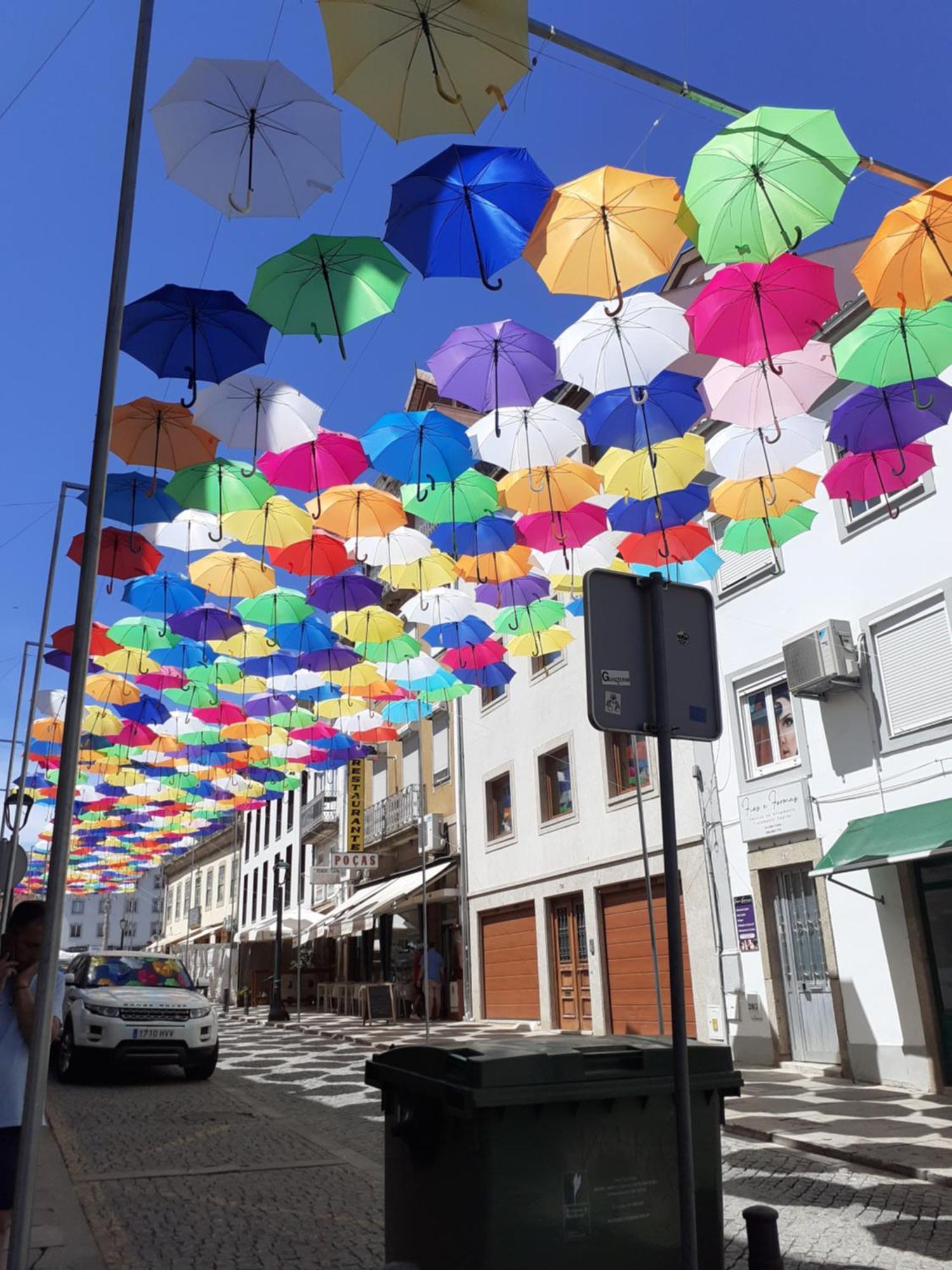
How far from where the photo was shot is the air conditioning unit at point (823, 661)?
1307 cm

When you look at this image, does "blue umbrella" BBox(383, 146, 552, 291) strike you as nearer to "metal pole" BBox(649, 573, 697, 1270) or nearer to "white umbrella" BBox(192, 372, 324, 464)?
"white umbrella" BBox(192, 372, 324, 464)

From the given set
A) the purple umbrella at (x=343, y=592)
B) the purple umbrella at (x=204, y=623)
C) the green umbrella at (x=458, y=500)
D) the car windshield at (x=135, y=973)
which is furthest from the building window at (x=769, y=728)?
the car windshield at (x=135, y=973)

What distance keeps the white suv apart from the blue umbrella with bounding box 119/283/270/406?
8712mm

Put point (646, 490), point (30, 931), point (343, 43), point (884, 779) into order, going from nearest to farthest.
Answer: point (30, 931)
point (343, 43)
point (646, 490)
point (884, 779)

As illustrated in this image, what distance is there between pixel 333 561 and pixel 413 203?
6.06 meters

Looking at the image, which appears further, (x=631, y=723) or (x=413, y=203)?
(x=413, y=203)

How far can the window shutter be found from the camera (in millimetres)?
12172

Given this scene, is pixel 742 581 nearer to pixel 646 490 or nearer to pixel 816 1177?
pixel 646 490

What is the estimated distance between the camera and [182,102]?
6.73m

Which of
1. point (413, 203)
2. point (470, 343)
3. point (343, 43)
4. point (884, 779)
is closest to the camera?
point (343, 43)

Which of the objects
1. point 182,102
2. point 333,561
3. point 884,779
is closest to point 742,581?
point 884,779

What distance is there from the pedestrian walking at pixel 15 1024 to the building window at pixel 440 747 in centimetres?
2227

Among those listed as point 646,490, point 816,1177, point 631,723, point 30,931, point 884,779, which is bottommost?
point 816,1177

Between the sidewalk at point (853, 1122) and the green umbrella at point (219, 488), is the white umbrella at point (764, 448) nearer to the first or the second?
the green umbrella at point (219, 488)
